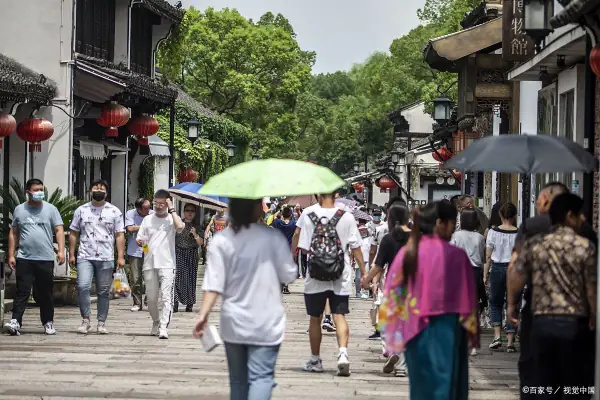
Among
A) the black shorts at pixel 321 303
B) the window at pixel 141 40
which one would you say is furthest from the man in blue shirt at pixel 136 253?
the window at pixel 141 40

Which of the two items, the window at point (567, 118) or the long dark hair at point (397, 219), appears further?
the window at point (567, 118)

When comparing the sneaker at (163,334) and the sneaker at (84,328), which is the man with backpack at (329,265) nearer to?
the sneaker at (163,334)

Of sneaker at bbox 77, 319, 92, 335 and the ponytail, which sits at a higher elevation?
the ponytail

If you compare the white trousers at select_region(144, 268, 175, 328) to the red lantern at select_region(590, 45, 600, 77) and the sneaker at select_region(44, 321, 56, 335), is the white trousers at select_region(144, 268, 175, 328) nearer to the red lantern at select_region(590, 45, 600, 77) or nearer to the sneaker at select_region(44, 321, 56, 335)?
the sneaker at select_region(44, 321, 56, 335)

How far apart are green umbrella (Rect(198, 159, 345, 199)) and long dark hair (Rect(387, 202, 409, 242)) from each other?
3.77 metres

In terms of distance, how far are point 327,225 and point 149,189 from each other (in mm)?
22255

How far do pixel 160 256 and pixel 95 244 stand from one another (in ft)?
2.75

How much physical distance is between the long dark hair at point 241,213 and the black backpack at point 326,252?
4.16 metres

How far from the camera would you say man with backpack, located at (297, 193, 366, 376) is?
12.2 m

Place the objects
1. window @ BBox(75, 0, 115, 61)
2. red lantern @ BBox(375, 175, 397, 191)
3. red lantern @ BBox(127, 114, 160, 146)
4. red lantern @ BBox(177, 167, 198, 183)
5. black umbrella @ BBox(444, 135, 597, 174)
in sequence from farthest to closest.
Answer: red lantern @ BBox(375, 175, 397, 191)
red lantern @ BBox(177, 167, 198, 183)
red lantern @ BBox(127, 114, 160, 146)
window @ BBox(75, 0, 115, 61)
black umbrella @ BBox(444, 135, 597, 174)

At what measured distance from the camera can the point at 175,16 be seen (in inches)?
1280

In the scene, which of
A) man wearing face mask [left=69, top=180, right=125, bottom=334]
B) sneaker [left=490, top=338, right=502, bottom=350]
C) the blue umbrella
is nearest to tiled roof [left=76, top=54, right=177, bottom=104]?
the blue umbrella

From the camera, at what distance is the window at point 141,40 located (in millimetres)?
31594

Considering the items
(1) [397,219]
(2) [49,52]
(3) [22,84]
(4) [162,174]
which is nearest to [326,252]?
(1) [397,219]
